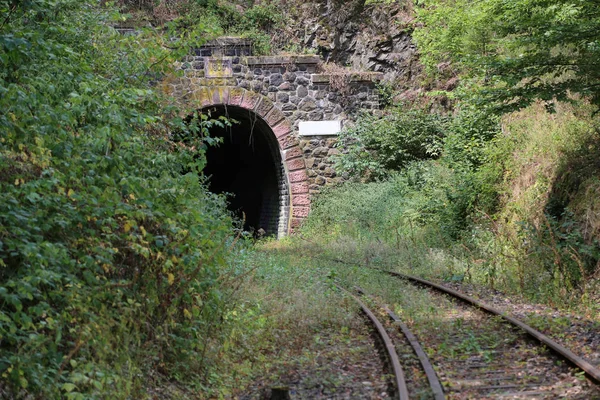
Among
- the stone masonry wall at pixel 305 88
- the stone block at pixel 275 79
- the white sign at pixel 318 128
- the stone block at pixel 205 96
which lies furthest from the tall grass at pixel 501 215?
the stone block at pixel 205 96

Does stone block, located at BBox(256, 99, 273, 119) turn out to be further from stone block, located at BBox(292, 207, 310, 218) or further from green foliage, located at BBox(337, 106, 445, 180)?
stone block, located at BBox(292, 207, 310, 218)

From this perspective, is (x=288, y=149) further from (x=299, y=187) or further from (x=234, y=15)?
(x=234, y=15)

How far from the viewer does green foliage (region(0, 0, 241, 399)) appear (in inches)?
184

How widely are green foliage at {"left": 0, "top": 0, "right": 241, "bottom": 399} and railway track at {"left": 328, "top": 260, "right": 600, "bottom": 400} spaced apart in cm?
210

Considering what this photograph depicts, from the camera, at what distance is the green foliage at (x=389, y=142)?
20047 millimetres

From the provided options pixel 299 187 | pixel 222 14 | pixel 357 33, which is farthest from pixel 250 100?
pixel 357 33

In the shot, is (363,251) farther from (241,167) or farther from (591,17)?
(241,167)

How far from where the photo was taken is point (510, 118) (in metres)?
16.2

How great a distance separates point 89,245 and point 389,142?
15335mm

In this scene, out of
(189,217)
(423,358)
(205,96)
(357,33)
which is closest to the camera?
(189,217)

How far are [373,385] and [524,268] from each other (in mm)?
5694

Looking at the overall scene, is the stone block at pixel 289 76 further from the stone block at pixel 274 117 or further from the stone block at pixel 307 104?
the stone block at pixel 274 117

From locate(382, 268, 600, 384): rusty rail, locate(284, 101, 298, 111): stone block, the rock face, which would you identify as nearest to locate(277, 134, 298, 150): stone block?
locate(284, 101, 298, 111): stone block

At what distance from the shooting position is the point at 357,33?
24.0m
